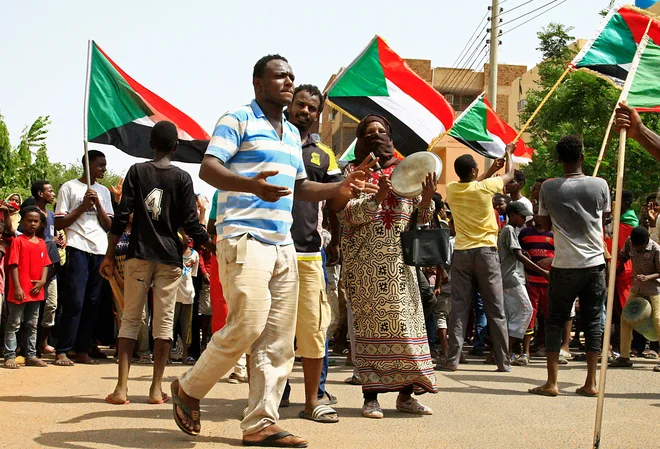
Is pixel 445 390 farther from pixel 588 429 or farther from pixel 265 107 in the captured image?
pixel 265 107

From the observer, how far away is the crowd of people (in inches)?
201

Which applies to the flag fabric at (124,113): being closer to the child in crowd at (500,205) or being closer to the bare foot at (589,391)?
the bare foot at (589,391)

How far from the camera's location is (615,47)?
9.22m

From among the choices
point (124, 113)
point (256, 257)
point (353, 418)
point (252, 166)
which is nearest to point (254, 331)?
point (256, 257)

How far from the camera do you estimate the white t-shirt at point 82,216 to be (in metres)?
9.39

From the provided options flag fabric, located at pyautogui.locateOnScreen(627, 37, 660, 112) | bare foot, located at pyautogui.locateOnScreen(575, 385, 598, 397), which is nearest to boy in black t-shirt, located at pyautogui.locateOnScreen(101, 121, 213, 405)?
bare foot, located at pyautogui.locateOnScreen(575, 385, 598, 397)

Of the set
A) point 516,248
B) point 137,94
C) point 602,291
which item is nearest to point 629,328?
point 516,248

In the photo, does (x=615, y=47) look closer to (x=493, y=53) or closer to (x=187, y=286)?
(x=187, y=286)

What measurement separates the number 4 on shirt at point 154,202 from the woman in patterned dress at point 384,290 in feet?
4.71

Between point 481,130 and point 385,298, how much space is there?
6.80 meters

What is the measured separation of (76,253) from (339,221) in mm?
4005

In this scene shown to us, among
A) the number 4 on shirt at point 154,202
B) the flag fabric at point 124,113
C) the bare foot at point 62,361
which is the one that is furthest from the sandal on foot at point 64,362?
the number 4 on shirt at point 154,202

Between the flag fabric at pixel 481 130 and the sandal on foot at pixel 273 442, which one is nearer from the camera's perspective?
the sandal on foot at pixel 273 442

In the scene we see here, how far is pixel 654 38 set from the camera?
26.8 feet
